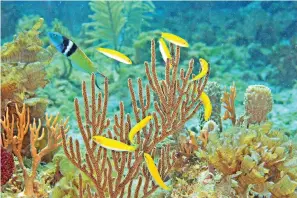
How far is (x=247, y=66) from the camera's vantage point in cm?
1102

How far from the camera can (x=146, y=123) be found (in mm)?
2848

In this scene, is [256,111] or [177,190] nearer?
[177,190]

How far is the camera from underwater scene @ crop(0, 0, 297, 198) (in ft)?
10.4

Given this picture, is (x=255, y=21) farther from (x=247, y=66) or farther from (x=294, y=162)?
(x=294, y=162)

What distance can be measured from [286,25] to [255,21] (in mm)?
1059

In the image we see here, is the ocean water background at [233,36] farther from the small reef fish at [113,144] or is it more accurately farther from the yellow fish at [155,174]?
the small reef fish at [113,144]

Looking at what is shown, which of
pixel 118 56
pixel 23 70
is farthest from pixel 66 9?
pixel 118 56

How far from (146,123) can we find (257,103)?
284 cm

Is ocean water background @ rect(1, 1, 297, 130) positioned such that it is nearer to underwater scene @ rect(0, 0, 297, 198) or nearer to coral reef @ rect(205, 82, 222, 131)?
underwater scene @ rect(0, 0, 297, 198)

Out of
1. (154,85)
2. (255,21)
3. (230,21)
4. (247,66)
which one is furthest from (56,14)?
(154,85)

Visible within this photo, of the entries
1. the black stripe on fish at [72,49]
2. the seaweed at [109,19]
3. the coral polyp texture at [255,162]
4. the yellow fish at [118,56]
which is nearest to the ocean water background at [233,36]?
the seaweed at [109,19]

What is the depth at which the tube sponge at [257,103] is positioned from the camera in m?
5.22

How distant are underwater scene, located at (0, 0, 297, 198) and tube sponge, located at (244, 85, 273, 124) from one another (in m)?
0.01

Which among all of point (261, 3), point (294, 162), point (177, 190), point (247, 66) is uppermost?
point (261, 3)
